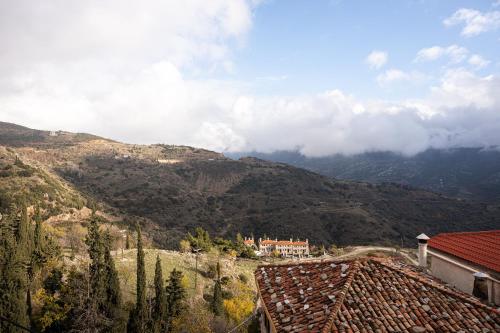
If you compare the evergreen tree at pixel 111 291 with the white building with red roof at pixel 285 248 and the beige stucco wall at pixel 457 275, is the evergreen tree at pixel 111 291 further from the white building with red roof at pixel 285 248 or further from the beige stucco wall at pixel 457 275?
the white building with red roof at pixel 285 248

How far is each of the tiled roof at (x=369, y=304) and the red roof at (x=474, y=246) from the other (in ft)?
11.3

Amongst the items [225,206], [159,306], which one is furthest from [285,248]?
[159,306]

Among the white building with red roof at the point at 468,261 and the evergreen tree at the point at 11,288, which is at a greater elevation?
the white building with red roof at the point at 468,261

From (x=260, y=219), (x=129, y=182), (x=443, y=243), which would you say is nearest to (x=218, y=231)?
(x=260, y=219)

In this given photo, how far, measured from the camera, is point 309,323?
8453mm

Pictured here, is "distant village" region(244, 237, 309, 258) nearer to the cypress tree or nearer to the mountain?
the mountain

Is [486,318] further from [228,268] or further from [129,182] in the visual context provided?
[129,182]

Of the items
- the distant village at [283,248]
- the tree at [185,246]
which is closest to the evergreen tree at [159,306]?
the tree at [185,246]

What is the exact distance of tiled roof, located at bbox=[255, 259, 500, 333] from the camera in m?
8.45

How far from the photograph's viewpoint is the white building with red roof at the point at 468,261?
1135 centimetres

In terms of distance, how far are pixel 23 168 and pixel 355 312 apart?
122 meters

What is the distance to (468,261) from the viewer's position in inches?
512

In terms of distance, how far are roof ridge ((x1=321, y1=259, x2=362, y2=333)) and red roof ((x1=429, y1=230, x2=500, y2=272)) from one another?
500 cm

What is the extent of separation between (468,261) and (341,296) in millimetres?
6939
